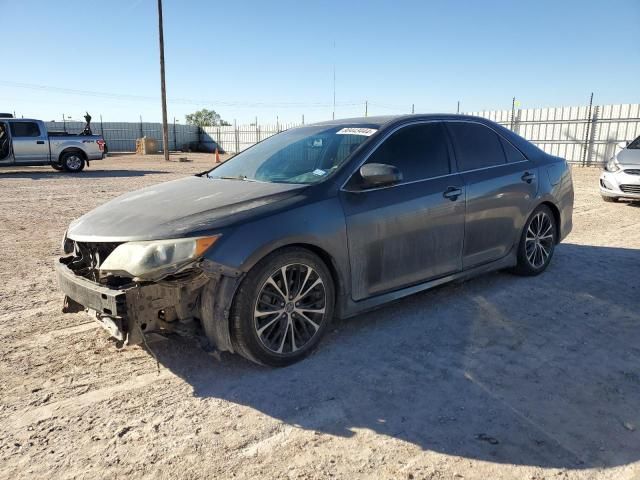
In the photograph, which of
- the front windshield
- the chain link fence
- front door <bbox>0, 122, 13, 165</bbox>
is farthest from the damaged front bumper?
front door <bbox>0, 122, 13, 165</bbox>

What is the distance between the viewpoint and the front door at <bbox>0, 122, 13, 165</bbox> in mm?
16422

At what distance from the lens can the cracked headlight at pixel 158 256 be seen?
9.54ft

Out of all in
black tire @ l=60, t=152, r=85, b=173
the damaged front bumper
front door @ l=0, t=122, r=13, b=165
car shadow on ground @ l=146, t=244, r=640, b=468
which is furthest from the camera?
black tire @ l=60, t=152, r=85, b=173

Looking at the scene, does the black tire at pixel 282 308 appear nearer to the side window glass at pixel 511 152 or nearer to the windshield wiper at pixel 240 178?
the windshield wiper at pixel 240 178

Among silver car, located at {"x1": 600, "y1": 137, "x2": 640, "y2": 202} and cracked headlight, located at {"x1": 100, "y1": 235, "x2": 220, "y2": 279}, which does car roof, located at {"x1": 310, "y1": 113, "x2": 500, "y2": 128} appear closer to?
cracked headlight, located at {"x1": 100, "y1": 235, "x2": 220, "y2": 279}

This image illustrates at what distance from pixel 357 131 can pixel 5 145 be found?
16490 millimetres

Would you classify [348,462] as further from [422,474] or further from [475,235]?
[475,235]

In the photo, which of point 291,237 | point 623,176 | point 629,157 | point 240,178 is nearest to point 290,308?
point 291,237

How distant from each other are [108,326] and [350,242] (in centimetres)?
168

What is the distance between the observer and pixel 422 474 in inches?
91.6

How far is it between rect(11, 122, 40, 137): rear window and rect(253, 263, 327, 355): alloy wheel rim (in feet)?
55.7

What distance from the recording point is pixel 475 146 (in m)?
4.71

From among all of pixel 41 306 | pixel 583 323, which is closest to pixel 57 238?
pixel 41 306

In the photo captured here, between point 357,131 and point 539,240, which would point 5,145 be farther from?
point 539,240
